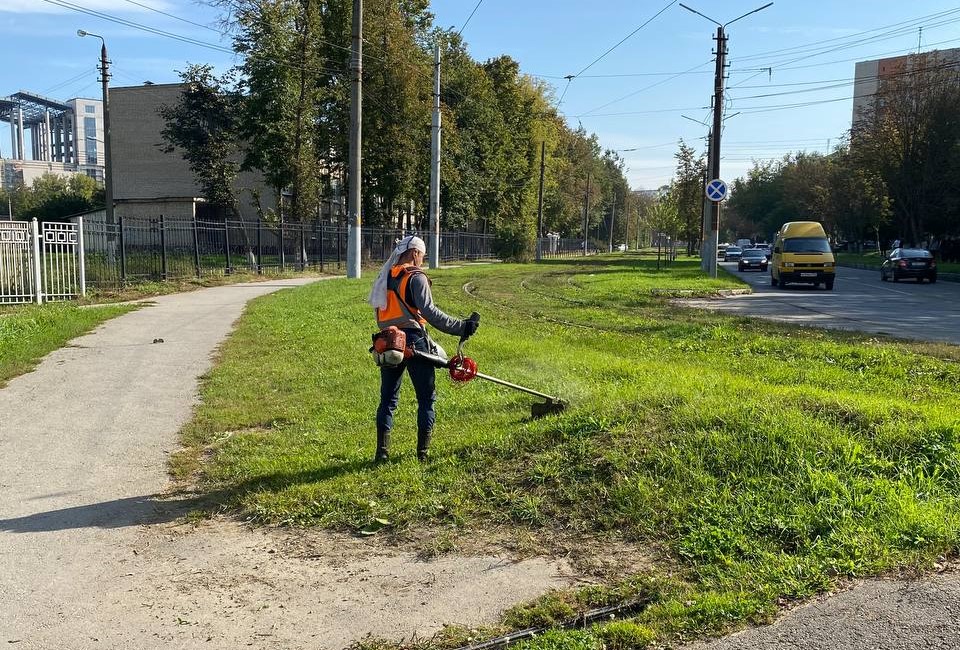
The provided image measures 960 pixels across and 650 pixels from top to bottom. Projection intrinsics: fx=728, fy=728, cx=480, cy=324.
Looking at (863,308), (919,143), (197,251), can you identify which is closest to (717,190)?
(863,308)

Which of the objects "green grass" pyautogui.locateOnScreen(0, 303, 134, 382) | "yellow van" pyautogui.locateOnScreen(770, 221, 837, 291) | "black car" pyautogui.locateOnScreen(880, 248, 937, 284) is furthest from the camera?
"black car" pyautogui.locateOnScreen(880, 248, 937, 284)

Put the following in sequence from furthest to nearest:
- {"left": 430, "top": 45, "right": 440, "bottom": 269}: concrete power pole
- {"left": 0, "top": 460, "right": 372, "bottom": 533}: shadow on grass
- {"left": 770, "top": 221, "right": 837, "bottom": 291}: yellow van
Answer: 1. {"left": 430, "top": 45, "right": 440, "bottom": 269}: concrete power pole
2. {"left": 770, "top": 221, "right": 837, "bottom": 291}: yellow van
3. {"left": 0, "top": 460, "right": 372, "bottom": 533}: shadow on grass

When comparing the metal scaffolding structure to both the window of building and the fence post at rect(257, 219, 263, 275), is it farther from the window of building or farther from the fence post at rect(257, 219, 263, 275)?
the fence post at rect(257, 219, 263, 275)

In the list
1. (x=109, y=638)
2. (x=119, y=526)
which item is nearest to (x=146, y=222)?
(x=119, y=526)

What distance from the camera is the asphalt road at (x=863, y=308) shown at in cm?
1441

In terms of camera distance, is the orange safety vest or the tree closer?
the orange safety vest

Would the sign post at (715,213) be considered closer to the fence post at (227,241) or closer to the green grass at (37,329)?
the fence post at (227,241)

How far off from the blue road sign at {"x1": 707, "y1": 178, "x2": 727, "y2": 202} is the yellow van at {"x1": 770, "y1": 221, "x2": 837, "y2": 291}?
12.6ft

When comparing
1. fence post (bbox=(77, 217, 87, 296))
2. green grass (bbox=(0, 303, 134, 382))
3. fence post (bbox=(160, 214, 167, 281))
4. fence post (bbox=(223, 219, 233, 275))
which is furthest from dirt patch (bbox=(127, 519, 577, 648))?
fence post (bbox=(223, 219, 233, 275))

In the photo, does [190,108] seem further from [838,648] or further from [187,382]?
[838,648]

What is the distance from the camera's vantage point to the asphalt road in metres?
14.4

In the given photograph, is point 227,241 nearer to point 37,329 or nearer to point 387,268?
point 37,329

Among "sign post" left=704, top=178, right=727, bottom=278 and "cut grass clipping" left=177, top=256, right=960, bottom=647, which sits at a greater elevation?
"sign post" left=704, top=178, right=727, bottom=278

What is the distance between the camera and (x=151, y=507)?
208 inches
